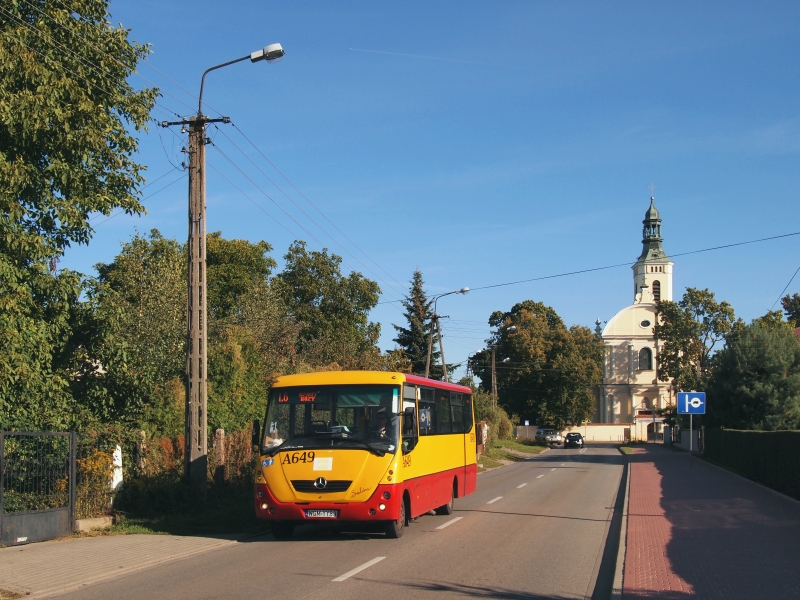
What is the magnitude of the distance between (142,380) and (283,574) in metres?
7.43

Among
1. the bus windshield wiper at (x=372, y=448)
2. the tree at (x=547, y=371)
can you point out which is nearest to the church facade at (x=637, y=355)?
the tree at (x=547, y=371)

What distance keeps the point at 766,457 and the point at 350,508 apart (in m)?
17.4

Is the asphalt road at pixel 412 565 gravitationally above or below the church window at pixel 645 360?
below

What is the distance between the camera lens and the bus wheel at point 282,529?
14086mm

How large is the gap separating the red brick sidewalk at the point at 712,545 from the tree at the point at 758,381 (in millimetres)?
17410

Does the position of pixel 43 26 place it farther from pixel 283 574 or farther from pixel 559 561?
pixel 559 561

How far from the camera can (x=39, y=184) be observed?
14984 millimetres

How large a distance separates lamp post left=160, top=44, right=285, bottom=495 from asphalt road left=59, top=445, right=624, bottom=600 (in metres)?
2.80

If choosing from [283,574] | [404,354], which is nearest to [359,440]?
[283,574]

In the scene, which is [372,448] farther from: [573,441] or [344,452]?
[573,441]

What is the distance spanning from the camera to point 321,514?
43.1 ft

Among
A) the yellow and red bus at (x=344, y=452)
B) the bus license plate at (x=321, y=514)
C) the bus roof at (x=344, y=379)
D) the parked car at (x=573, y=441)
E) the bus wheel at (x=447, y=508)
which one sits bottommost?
the parked car at (x=573, y=441)

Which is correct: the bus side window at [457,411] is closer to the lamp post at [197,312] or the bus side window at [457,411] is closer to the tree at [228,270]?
the lamp post at [197,312]

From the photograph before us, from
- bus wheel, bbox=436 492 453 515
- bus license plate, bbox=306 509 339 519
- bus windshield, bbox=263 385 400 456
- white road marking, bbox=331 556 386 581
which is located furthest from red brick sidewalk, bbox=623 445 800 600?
bus license plate, bbox=306 509 339 519
